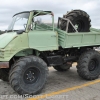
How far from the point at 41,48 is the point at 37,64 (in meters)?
0.54

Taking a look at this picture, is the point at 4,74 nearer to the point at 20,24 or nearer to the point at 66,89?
the point at 20,24

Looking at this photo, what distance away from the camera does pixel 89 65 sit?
7602mm

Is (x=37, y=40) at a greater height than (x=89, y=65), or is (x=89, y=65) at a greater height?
(x=37, y=40)

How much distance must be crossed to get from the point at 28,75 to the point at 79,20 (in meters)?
3.04

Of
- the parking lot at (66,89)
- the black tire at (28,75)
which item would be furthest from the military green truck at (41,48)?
the parking lot at (66,89)

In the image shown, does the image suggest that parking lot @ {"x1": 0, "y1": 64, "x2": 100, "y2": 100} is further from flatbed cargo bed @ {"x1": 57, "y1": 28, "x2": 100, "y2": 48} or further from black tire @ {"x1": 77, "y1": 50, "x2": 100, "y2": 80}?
flatbed cargo bed @ {"x1": 57, "y1": 28, "x2": 100, "y2": 48}

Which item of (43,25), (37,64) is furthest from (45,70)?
(43,25)

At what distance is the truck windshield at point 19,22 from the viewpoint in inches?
247

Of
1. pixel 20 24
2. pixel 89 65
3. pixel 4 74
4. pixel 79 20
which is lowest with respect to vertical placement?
pixel 4 74

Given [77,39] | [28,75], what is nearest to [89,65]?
[77,39]

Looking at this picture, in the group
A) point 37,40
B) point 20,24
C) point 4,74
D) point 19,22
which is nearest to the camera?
point 37,40

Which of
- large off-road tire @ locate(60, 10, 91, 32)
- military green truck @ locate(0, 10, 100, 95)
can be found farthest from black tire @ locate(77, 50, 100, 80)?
large off-road tire @ locate(60, 10, 91, 32)

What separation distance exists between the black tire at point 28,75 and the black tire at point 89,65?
5.71ft

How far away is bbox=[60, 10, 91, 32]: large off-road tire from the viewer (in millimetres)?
7241
